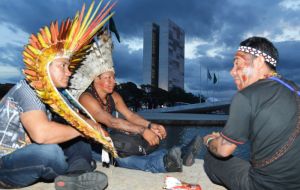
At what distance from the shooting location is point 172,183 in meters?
3.37

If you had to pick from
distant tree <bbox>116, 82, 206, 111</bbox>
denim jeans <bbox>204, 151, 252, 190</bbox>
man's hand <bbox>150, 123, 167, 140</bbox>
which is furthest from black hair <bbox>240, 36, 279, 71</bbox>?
distant tree <bbox>116, 82, 206, 111</bbox>

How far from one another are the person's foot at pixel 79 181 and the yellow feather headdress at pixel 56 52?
17.1 inches

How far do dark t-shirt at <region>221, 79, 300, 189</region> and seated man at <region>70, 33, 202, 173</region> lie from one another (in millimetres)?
1687

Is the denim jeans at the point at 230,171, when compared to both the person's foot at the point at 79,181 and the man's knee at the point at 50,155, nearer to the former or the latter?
the person's foot at the point at 79,181

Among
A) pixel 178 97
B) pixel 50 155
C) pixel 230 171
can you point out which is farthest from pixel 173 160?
pixel 178 97

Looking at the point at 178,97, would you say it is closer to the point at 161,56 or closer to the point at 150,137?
the point at 161,56

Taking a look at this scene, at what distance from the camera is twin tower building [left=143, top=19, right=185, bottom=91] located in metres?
115

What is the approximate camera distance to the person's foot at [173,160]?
3955mm

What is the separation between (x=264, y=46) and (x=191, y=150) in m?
2.04

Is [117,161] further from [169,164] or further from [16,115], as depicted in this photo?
[16,115]

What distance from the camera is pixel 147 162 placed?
417 cm

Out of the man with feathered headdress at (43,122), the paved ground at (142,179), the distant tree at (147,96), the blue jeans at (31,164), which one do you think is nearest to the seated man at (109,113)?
the paved ground at (142,179)

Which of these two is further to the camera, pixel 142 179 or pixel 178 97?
pixel 178 97

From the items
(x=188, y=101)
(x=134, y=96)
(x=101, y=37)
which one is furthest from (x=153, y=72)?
(x=101, y=37)
